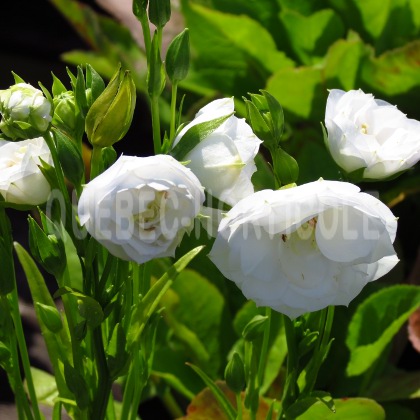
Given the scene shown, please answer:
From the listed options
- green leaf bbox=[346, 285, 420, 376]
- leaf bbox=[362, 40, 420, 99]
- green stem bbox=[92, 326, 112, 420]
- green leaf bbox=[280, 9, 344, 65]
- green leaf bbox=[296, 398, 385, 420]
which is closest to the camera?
green stem bbox=[92, 326, 112, 420]

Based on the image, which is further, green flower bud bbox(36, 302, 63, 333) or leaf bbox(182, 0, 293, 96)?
leaf bbox(182, 0, 293, 96)

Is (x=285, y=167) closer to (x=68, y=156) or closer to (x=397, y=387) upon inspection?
(x=68, y=156)

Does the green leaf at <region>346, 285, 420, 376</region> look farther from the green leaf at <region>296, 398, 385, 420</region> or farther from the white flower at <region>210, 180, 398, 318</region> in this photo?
the white flower at <region>210, 180, 398, 318</region>

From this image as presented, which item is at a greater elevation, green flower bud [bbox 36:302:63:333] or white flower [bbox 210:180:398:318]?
white flower [bbox 210:180:398:318]

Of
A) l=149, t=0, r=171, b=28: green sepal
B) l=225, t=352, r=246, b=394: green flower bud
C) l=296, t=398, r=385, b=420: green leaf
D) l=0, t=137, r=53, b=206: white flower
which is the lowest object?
l=296, t=398, r=385, b=420: green leaf

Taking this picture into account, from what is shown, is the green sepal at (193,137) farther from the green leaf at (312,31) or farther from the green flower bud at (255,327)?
the green leaf at (312,31)

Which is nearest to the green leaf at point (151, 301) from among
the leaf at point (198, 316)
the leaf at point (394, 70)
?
the leaf at point (198, 316)

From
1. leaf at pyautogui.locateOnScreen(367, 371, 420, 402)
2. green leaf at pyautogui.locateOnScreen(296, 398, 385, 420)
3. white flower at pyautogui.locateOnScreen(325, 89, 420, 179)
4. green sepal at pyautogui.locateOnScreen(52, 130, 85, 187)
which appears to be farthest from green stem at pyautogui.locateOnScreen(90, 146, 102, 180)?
leaf at pyautogui.locateOnScreen(367, 371, 420, 402)
